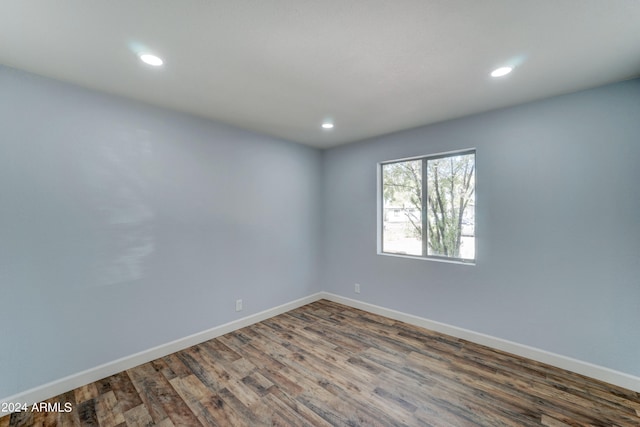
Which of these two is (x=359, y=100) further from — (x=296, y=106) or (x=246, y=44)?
(x=246, y=44)

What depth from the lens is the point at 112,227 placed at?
2.29 metres

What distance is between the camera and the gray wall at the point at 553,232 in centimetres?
210

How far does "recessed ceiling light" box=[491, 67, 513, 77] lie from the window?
3.36 ft

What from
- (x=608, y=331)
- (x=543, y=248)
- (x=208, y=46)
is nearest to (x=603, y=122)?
(x=543, y=248)

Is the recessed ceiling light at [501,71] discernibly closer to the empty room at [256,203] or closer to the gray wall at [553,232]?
the empty room at [256,203]

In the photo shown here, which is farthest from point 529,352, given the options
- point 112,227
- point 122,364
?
point 112,227

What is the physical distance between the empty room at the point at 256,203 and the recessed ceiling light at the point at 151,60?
0.01 meters

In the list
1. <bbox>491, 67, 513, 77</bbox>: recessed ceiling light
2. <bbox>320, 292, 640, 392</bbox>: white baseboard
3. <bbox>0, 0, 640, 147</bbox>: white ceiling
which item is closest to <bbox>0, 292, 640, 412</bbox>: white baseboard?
<bbox>320, 292, 640, 392</bbox>: white baseboard

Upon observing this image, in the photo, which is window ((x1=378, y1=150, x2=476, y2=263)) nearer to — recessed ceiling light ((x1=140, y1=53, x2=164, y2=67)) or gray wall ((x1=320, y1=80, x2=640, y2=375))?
gray wall ((x1=320, y1=80, x2=640, y2=375))

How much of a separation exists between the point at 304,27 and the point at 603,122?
105 inches

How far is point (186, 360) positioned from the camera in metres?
2.50

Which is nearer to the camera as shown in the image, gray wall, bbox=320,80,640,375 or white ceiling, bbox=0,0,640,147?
white ceiling, bbox=0,0,640,147

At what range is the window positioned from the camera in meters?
2.96

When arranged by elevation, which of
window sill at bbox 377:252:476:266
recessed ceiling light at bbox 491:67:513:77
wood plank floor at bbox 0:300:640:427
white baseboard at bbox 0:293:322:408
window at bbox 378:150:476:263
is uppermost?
recessed ceiling light at bbox 491:67:513:77
